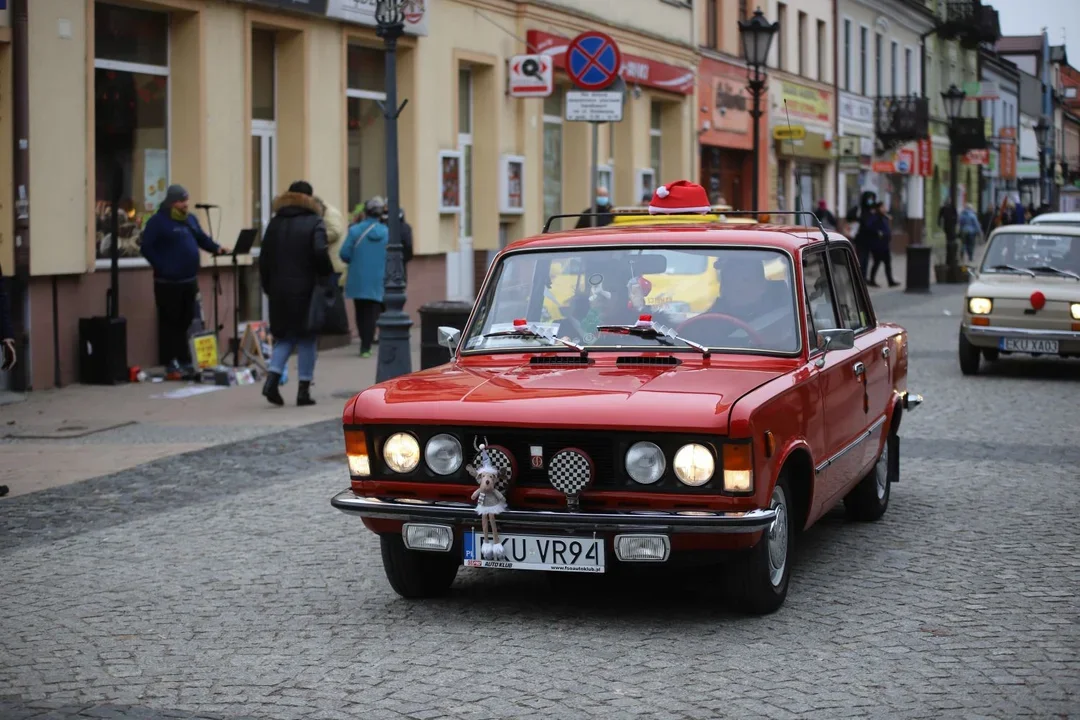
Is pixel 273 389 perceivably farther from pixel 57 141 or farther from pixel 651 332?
pixel 651 332

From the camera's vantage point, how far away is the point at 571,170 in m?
29.1

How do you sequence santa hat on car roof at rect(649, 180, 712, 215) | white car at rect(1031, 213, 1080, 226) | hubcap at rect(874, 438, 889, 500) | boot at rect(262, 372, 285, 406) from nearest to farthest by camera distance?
hubcap at rect(874, 438, 889, 500), santa hat on car roof at rect(649, 180, 712, 215), boot at rect(262, 372, 285, 406), white car at rect(1031, 213, 1080, 226)

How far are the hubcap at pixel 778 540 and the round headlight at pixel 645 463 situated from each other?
1.91 feet

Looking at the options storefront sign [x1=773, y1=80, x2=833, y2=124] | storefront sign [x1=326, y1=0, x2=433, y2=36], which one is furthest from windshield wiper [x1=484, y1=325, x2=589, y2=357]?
storefront sign [x1=773, y1=80, x2=833, y2=124]

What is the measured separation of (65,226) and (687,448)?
10.7 metres

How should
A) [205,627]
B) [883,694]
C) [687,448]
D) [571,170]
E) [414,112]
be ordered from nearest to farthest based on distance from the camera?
[883,694] < [687,448] < [205,627] < [414,112] < [571,170]

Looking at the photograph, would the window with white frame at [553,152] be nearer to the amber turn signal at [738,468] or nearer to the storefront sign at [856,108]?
the storefront sign at [856,108]

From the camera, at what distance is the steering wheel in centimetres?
734

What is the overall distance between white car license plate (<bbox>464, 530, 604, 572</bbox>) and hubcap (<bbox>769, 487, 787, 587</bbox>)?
76cm

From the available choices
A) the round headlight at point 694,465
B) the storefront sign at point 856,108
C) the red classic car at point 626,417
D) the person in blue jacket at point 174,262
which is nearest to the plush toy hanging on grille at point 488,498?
the red classic car at point 626,417

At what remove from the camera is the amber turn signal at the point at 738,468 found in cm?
620

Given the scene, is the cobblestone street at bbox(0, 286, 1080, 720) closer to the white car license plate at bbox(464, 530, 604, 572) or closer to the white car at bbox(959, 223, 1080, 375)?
the white car license plate at bbox(464, 530, 604, 572)

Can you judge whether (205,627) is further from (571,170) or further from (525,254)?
(571,170)

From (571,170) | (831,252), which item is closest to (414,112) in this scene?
(571,170)
